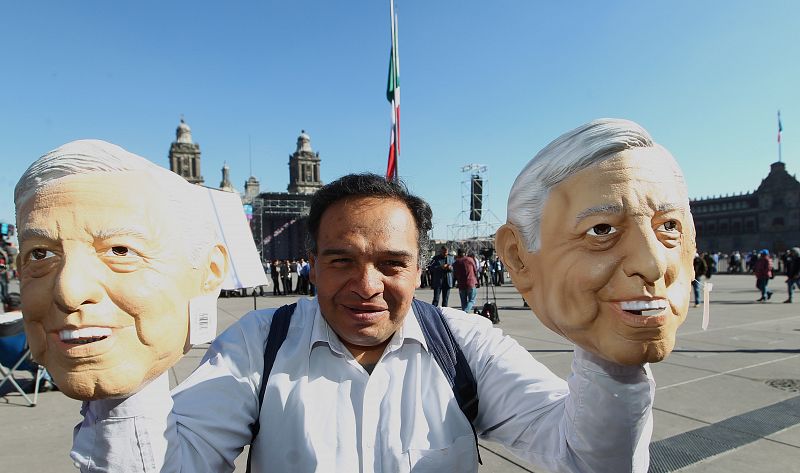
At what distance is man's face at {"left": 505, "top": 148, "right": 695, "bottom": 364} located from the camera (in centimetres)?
102

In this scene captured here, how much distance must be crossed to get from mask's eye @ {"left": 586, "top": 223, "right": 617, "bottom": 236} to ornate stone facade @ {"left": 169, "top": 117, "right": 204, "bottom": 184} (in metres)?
75.8

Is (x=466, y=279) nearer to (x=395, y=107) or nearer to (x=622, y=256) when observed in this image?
(x=395, y=107)

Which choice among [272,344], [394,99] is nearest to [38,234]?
[272,344]

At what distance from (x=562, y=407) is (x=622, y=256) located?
0.57 meters

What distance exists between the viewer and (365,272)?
150 centimetres

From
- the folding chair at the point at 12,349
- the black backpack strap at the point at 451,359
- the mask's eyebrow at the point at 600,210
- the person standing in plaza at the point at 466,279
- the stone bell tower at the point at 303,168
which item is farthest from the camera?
the stone bell tower at the point at 303,168

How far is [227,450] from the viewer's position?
1368 mm

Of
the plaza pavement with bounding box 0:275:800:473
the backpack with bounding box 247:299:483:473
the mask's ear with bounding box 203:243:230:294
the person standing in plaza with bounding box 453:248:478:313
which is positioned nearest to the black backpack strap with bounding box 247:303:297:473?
the backpack with bounding box 247:299:483:473

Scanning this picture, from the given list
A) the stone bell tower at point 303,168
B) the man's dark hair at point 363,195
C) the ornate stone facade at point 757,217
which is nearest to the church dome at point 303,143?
the stone bell tower at point 303,168

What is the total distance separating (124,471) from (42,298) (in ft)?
1.33

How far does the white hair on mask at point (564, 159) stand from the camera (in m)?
1.10

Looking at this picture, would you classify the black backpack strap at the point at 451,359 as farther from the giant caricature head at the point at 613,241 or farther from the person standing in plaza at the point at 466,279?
the person standing in plaza at the point at 466,279

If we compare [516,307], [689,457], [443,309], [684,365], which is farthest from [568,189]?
[516,307]

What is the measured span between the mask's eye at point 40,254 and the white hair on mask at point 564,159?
113 centimetres
